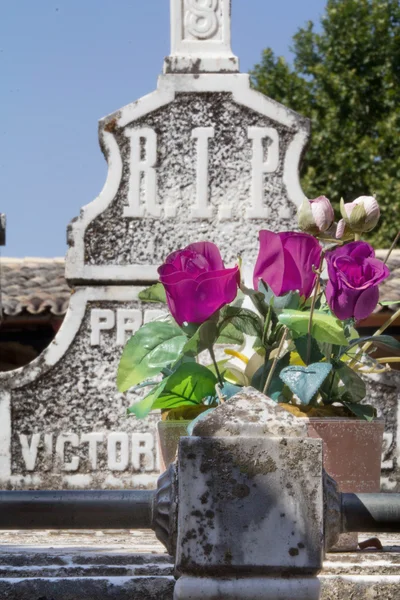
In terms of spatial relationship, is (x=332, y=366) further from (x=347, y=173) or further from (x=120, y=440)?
(x=347, y=173)

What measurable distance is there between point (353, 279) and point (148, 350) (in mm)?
461

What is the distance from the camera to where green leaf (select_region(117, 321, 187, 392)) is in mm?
2080

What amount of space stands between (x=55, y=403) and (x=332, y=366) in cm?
180

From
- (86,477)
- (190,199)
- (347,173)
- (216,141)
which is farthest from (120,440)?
(347,173)

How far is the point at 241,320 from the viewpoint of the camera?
2.07 m

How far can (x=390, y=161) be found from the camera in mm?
13039

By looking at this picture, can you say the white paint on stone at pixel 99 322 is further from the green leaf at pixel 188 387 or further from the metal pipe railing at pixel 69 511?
the metal pipe railing at pixel 69 511

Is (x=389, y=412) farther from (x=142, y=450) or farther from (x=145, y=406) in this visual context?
(x=145, y=406)

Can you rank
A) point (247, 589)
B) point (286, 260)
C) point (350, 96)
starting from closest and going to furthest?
1. point (247, 589)
2. point (286, 260)
3. point (350, 96)

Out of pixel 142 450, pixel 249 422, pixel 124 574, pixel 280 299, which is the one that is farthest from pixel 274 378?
pixel 142 450

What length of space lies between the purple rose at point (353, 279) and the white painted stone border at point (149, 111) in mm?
1816

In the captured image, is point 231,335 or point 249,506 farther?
point 231,335

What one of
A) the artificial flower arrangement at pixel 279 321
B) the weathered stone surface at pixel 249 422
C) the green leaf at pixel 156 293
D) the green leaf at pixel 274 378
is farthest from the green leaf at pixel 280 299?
the weathered stone surface at pixel 249 422

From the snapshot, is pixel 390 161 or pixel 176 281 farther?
pixel 390 161
